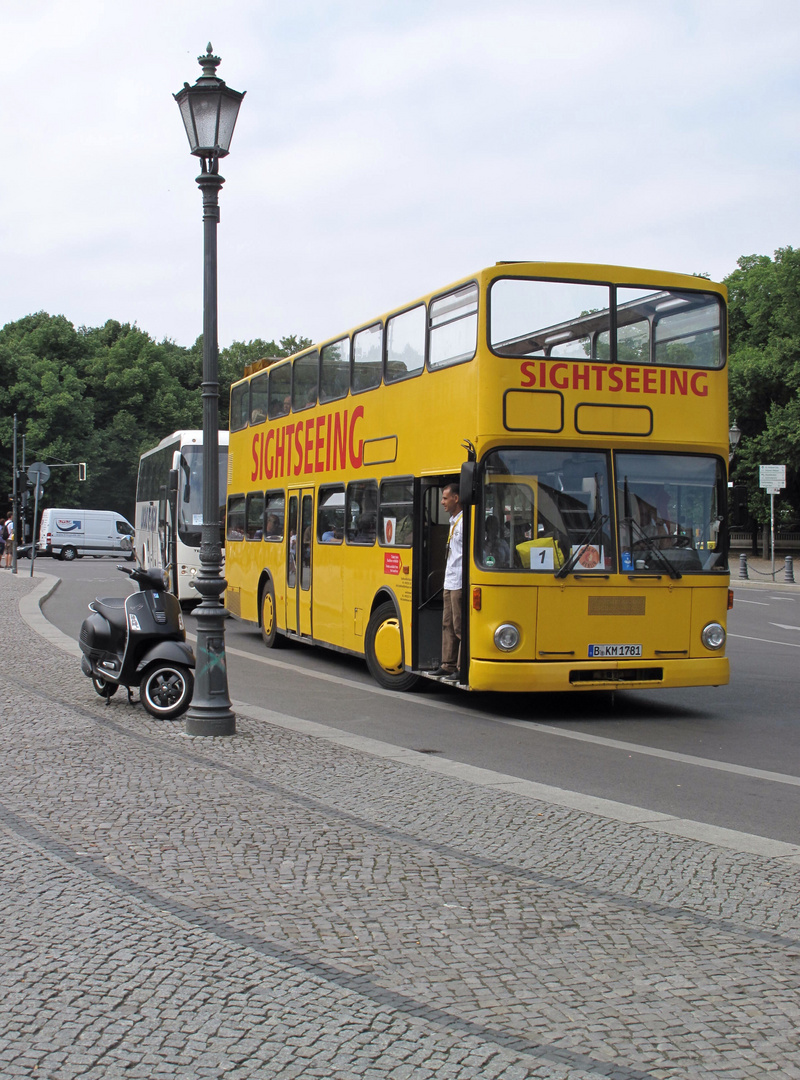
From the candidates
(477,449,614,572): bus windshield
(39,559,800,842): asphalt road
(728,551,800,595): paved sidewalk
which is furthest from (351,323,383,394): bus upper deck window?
(728,551,800,595): paved sidewalk

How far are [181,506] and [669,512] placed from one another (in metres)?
14.3

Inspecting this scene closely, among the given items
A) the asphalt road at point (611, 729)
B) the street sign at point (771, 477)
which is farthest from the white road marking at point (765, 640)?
the street sign at point (771, 477)

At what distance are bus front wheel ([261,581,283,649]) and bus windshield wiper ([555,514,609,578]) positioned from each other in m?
7.08

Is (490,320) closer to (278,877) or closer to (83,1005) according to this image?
(278,877)

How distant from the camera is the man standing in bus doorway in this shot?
1082cm

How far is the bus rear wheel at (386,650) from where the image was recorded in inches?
484

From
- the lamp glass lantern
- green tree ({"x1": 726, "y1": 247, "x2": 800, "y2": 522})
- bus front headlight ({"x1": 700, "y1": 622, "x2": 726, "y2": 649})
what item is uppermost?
green tree ({"x1": 726, "y1": 247, "x2": 800, "y2": 522})

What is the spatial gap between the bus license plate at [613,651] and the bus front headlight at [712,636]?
0.66m

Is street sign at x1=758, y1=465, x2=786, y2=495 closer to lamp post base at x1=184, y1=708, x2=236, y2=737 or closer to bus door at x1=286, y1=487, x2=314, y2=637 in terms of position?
bus door at x1=286, y1=487, x2=314, y2=637

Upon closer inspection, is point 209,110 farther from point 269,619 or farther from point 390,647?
point 269,619

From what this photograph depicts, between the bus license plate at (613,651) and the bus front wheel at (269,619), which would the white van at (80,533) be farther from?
the bus license plate at (613,651)

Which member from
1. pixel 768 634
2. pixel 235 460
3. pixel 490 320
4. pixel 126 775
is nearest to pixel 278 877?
pixel 126 775

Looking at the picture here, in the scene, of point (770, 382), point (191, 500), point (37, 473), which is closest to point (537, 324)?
point (191, 500)

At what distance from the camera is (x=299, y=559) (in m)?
15.6
